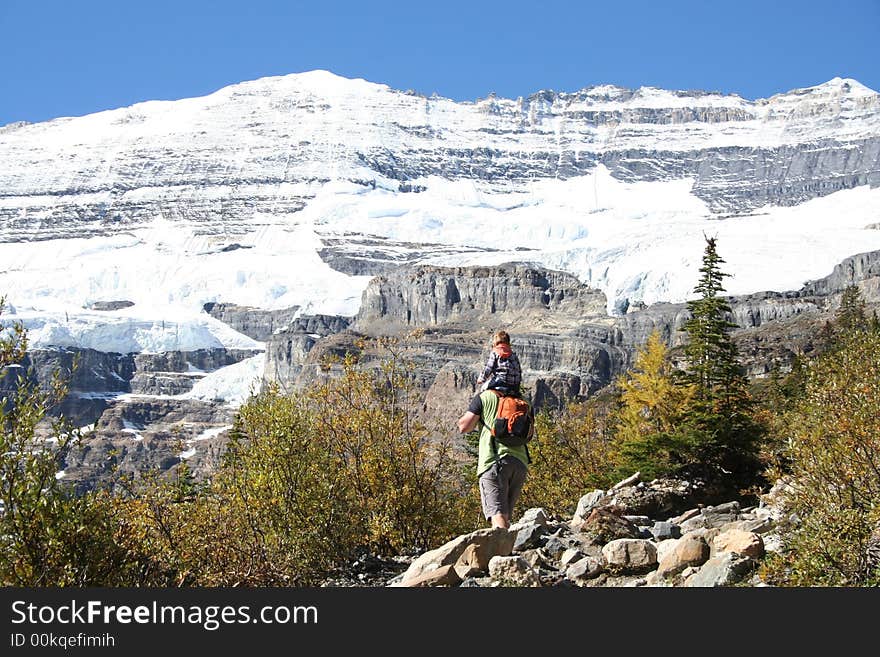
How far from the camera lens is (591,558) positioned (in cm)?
1585

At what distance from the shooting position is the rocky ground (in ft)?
47.3

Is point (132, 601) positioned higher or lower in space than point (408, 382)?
lower

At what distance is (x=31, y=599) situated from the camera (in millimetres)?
11086

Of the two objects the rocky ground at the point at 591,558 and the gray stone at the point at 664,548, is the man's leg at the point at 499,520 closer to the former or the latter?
the rocky ground at the point at 591,558

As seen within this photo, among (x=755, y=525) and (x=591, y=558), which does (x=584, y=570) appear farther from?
(x=755, y=525)

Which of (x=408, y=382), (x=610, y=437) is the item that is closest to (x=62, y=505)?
(x=408, y=382)

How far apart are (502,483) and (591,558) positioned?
1.71 m

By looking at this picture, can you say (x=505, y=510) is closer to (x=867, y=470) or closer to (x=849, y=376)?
(x=867, y=470)

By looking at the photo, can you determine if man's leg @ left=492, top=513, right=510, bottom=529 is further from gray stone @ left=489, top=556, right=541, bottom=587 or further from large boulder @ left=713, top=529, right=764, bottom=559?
large boulder @ left=713, top=529, right=764, bottom=559

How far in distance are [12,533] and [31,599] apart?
2.83 m

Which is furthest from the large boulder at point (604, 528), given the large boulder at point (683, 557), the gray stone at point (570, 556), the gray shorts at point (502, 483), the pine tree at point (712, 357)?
the pine tree at point (712, 357)

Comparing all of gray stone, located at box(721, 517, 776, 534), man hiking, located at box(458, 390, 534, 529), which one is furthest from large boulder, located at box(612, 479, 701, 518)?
man hiking, located at box(458, 390, 534, 529)

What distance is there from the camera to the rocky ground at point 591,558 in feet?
47.3

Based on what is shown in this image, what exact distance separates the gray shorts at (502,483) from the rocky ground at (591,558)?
340 mm
